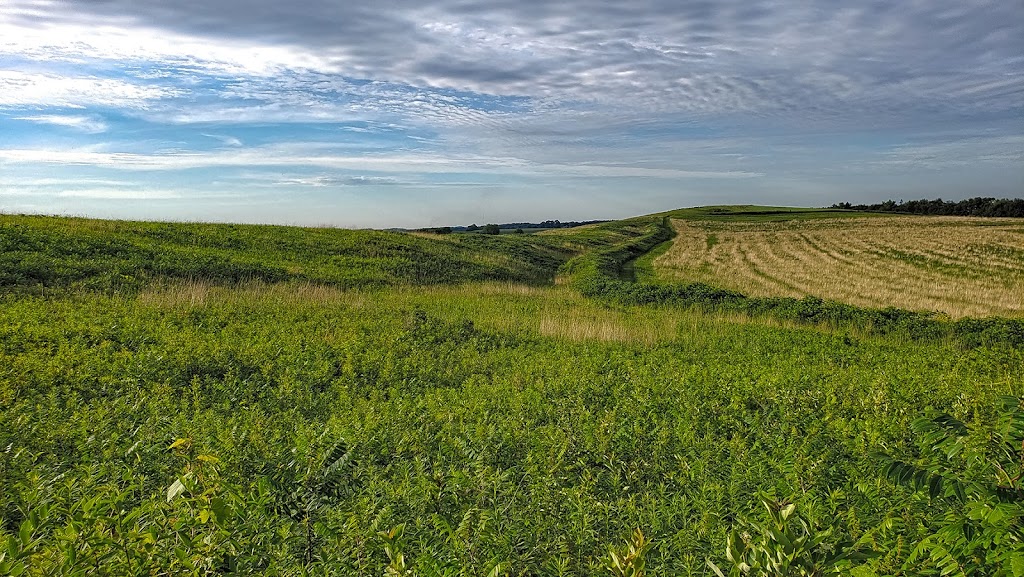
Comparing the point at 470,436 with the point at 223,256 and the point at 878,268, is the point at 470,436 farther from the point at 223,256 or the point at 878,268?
the point at 878,268

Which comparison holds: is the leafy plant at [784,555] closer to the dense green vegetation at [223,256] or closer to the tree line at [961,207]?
the dense green vegetation at [223,256]

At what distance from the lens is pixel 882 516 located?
4.32m

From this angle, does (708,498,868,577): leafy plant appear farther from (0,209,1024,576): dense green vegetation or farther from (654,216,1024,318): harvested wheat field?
(654,216,1024,318): harvested wheat field

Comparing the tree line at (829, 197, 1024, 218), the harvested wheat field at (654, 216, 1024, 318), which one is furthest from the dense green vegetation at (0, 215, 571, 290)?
the tree line at (829, 197, 1024, 218)

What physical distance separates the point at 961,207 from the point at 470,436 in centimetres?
12203

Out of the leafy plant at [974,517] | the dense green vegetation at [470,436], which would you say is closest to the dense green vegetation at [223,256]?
the dense green vegetation at [470,436]

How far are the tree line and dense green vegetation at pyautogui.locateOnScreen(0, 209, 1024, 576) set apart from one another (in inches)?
3699

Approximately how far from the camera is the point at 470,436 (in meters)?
6.32

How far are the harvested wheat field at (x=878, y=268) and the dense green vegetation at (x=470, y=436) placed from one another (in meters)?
9.89

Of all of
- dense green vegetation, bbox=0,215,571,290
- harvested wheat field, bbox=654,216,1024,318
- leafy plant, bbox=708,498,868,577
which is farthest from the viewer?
harvested wheat field, bbox=654,216,1024,318

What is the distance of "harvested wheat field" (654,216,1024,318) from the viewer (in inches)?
953

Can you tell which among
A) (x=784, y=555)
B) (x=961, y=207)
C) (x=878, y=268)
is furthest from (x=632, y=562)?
(x=961, y=207)

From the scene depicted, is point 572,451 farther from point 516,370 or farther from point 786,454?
point 516,370

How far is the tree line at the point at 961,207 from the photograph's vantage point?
85438mm
